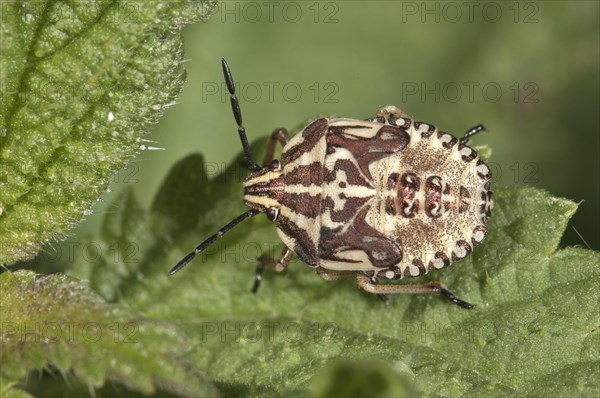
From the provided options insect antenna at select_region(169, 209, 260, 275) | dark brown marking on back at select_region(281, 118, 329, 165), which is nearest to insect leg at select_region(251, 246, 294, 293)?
insect antenna at select_region(169, 209, 260, 275)

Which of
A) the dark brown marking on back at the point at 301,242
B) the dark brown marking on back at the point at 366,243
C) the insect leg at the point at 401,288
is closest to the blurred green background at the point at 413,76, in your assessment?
the dark brown marking on back at the point at 301,242

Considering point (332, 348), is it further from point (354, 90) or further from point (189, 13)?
point (354, 90)

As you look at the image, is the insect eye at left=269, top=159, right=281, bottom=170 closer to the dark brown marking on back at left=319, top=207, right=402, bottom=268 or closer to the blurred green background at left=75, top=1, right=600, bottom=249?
the dark brown marking on back at left=319, top=207, right=402, bottom=268

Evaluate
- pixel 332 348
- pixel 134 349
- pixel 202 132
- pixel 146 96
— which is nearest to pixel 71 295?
pixel 134 349

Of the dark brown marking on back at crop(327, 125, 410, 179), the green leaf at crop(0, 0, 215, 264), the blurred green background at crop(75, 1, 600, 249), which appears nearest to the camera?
the green leaf at crop(0, 0, 215, 264)

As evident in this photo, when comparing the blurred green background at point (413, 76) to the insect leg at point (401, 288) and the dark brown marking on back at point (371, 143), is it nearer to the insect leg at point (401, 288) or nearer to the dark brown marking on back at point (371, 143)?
the dark brown marking on back at point (371, 143)

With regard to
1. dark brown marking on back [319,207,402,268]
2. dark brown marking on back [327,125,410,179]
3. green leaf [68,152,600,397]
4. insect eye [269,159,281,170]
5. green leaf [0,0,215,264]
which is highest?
green leaf [0,0,215,264]

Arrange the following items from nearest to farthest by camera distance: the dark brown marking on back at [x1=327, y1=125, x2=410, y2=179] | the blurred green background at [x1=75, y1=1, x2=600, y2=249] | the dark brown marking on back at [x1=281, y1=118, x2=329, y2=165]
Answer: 1. the dark brown marking on back at [x1=327, y1=125, x2=410, y2=179]
2. the dark brown marking on back at [x1=281, y1=118, x2=329, y2=165]
3. the blurred green background at [x1=75, y1=1, x2=600, y2=249]

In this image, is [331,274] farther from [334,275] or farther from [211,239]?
[211,239]
